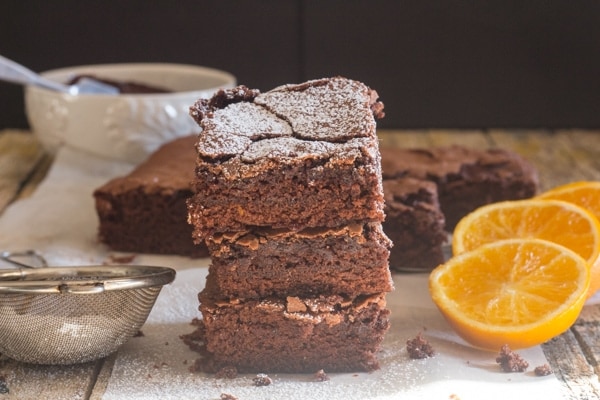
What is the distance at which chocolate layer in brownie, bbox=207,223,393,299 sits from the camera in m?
2.61

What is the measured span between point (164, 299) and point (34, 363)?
555mm

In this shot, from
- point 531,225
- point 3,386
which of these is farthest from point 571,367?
point 3,386

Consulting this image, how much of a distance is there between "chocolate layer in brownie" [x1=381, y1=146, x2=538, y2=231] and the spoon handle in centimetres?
170

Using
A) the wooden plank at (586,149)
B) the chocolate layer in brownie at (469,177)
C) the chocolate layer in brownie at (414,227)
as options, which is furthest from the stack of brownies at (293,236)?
the wooden plank at (586,149)

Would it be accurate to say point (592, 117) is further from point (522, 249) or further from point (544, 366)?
point (544, 366)

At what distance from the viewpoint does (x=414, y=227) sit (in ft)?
11.5

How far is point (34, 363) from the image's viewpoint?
2.74 m

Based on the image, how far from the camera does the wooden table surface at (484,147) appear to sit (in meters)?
2.64

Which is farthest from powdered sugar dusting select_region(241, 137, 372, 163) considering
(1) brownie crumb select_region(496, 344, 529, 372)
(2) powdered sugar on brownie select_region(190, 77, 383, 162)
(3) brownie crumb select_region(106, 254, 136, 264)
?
(3) brownie crumb select_region(106, 254, 136, 264)

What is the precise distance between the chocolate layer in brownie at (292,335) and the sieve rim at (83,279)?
18cm

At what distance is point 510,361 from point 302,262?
0.65m

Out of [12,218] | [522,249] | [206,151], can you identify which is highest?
[206,151]

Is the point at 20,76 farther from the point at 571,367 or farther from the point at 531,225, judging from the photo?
the point at 571,367

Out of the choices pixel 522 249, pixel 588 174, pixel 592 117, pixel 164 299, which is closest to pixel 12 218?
pixel 164 299
